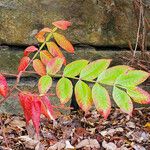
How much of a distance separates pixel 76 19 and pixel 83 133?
620 mm

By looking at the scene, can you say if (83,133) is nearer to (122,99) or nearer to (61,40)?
(61,40)

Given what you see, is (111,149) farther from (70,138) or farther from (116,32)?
(116,32)

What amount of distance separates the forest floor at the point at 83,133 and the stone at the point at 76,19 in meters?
0.42

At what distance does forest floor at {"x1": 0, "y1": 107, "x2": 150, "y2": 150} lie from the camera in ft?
5.99

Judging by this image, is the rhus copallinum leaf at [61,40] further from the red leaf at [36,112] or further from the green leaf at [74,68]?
the red leaf at [36,112]

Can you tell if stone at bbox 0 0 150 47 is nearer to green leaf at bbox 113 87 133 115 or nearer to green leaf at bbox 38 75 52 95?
green leaf at bbox 38 75 52 95

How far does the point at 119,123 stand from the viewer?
208 cm

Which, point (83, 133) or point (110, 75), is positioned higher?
point (110, 75)

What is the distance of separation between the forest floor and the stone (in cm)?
42

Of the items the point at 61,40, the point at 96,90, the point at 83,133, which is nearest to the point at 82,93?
the point at 96,90

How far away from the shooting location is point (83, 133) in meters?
1.96

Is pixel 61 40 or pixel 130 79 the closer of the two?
pixel 130 79

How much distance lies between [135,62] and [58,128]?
0.56m

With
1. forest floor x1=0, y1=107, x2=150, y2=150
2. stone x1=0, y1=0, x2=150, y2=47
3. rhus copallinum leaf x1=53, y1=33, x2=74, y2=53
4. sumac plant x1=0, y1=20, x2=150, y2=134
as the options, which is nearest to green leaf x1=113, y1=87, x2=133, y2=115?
sumac plant x1=0, y1=20, x2=150, y2=134
